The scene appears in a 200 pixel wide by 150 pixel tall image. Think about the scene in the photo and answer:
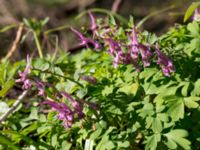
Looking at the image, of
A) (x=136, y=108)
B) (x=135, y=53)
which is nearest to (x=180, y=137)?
(x=136, y=108)

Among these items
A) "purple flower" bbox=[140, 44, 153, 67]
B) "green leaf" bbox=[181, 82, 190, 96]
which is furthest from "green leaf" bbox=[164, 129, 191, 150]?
"purple flower" bbox=[140, 44, 153, 67]

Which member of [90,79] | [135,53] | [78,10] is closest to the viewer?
[135,53]

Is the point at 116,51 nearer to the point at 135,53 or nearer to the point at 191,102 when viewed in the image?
the point at 135,53

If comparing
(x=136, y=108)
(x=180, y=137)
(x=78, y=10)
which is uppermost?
(x=78, y=10)

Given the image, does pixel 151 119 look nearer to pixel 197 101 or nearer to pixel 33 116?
pixel 197 101

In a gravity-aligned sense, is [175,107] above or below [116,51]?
below

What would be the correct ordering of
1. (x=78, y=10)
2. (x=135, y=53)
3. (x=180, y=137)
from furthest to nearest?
(x=78, y=10) → (x=135, y=53) → (x=180, y=137)
